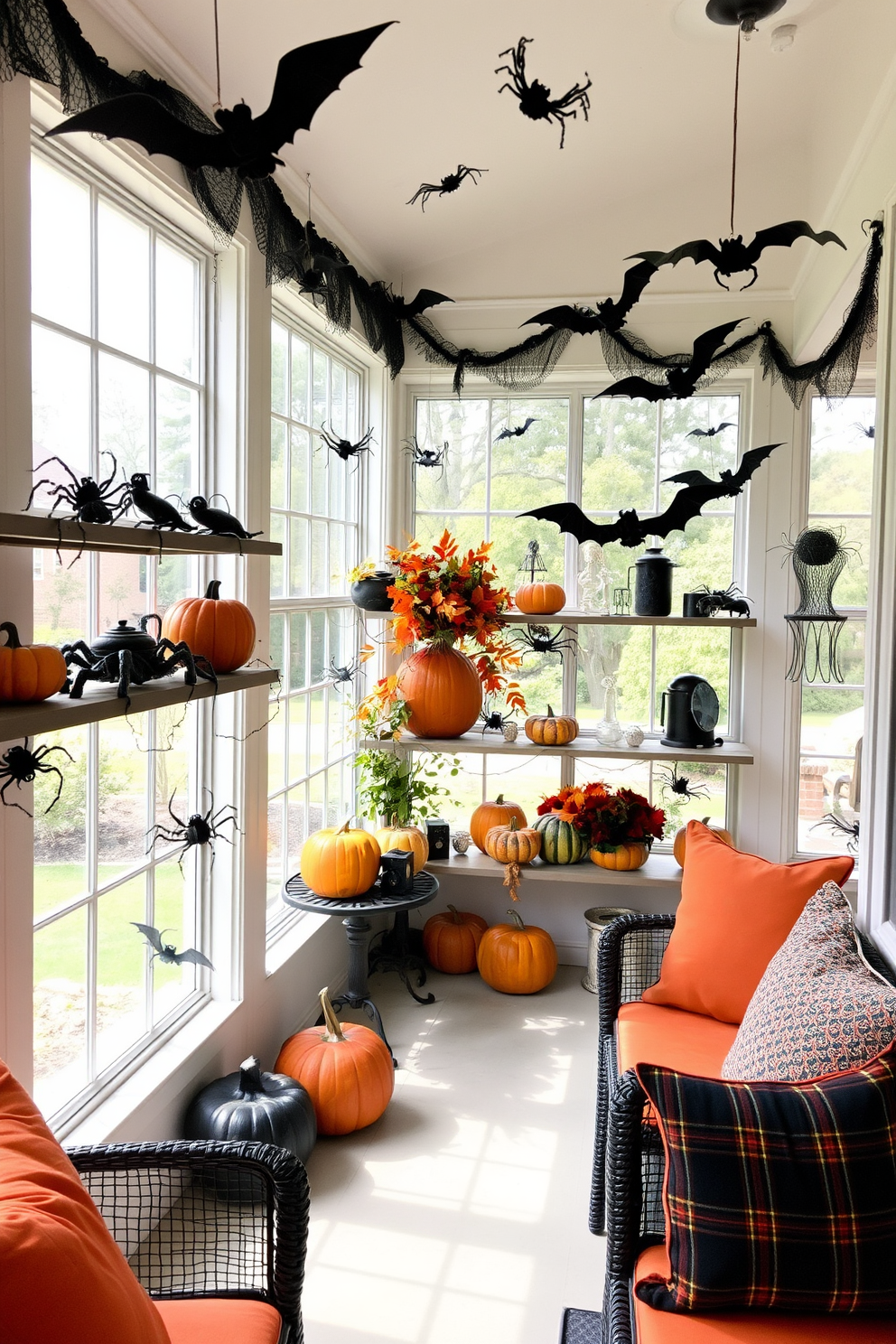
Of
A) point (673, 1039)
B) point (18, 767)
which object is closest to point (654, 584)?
point (673, 1039)

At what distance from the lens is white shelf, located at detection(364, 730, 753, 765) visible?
349 centimetres

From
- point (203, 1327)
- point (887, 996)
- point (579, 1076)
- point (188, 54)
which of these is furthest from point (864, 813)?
point (188, 54)

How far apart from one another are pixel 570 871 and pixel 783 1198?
2203mm

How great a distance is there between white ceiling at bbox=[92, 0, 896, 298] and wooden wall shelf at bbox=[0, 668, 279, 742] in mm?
1356

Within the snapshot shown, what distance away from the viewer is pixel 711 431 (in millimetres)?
3668

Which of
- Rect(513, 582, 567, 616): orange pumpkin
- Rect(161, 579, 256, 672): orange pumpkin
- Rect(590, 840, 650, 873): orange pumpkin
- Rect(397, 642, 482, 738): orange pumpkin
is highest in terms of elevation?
Rect(513, 582, 567, 616): orange pumpkin

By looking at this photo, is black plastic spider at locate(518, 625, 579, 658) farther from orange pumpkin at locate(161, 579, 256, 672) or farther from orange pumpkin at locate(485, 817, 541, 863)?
orange pumpkin at locate(161, 579, 256, 672)

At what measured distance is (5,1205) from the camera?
0.94 meters

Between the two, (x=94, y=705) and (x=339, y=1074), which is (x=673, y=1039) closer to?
(x=339, y=1074)

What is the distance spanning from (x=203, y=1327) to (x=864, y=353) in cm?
369

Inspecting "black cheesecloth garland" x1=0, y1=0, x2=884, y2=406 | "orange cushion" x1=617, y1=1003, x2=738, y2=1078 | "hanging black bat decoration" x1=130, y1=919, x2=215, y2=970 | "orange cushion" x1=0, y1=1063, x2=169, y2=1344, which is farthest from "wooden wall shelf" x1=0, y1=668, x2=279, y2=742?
"orange cushion" x1=617, y1=1003, x2=738, y2=1078

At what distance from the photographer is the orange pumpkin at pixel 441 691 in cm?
353

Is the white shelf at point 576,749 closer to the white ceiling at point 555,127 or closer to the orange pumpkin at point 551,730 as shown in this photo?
the orange pumpkin at point 551,730

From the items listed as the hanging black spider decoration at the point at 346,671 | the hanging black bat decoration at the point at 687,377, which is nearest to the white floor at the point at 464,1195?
the hanging black spider decoration at the point at 346,671
